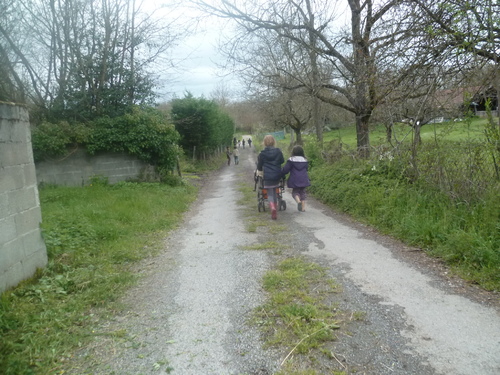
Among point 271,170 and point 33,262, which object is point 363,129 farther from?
point 33,262

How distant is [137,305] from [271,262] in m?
1.88

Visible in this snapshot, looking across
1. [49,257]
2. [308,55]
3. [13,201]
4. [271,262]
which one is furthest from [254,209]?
[308,55]

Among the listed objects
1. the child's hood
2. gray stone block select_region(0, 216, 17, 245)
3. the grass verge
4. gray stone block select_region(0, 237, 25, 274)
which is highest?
the child's hood

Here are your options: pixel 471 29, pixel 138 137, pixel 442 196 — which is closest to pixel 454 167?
pixel 442 196

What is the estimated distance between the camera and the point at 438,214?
6.16m

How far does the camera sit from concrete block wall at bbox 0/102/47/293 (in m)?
4.26

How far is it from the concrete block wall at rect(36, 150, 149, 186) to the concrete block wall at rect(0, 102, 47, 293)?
9.07m

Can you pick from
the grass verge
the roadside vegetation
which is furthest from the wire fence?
the grass verge

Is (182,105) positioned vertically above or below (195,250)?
above

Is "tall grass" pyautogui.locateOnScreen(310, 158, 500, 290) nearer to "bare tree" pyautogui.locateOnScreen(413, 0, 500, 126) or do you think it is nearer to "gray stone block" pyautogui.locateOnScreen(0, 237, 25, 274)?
"bare tree" pyautogui.locateOnScreen(413, 0, 500, 126)

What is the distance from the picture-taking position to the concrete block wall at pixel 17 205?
426 cm

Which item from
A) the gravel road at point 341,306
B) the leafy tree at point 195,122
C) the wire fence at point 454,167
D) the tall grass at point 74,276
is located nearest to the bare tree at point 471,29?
the wire fence at point 454,167

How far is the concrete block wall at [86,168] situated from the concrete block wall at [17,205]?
9.07 m

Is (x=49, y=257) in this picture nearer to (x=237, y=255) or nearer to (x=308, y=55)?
(x=237, y=255)
